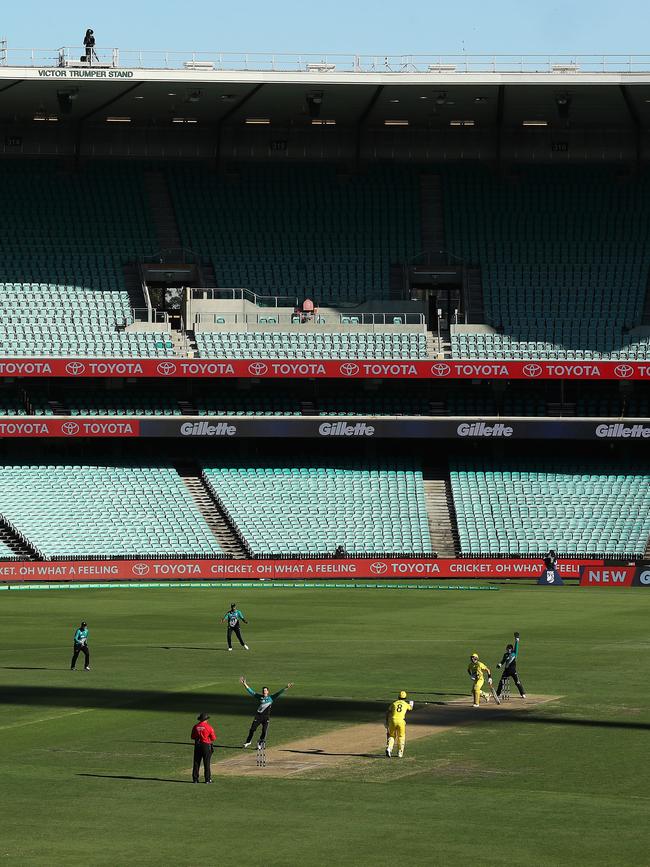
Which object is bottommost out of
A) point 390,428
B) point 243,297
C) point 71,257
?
point 390,428

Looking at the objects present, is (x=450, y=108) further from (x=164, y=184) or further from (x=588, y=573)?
(x=588, y=573)

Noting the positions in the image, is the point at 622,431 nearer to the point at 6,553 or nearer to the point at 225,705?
the point at 6,553

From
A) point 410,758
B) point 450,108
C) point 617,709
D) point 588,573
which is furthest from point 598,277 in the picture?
point 410,758

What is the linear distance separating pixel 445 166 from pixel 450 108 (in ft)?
20.7

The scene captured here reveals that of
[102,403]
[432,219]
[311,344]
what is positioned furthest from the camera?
[432,219]

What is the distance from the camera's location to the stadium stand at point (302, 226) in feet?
260

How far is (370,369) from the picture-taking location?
7312cm

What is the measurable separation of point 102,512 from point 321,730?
42.4 metres

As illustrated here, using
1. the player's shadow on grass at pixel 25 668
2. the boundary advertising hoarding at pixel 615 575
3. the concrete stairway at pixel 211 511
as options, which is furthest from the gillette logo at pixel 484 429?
the player's shadow on grass at pixel 25 668

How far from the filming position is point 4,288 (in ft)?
250

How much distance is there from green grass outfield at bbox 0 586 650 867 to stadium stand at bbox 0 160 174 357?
2702 cm

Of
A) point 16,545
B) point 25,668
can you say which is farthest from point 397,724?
point 16,545

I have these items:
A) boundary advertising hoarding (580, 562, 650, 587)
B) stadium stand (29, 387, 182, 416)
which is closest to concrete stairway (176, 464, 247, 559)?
stadium stand (29, 387, 182, 416)

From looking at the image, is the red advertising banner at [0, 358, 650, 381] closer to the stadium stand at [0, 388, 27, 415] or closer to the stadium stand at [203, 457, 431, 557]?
the stadium stand at [0, 388, 27, 415]
